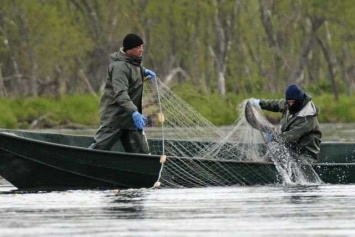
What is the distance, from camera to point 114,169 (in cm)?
1736

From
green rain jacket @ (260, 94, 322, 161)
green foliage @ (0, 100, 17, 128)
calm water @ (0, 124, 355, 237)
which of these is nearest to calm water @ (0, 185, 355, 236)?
calm water @ (0, 124, 355, 237)

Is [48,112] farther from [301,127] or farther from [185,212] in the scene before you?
[185,212]

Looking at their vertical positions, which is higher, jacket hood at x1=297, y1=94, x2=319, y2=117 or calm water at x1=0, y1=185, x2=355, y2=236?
jacket hood at x1=297, y1=94, x2=319, y2=117

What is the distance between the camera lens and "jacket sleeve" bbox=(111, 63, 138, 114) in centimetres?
1733

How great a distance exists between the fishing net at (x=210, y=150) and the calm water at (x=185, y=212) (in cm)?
33

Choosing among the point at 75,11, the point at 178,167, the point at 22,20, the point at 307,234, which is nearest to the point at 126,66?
the point at 178,167

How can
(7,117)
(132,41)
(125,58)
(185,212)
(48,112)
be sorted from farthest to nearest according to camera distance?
(48,112)
(7,117)
(125,58)
(132,41)
(185,212)

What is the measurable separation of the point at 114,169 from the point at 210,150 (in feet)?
6.22

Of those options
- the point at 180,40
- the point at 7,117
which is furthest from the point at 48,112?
the point at 180,40

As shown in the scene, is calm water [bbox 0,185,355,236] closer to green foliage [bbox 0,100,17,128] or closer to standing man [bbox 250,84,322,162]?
standing man [bbox 250,84,322,162]

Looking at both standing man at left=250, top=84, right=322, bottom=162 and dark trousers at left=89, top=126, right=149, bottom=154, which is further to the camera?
standing man at left=250, top=84, right=322, bottom=162

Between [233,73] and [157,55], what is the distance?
4.30m

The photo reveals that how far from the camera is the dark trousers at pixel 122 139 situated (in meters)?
17.8

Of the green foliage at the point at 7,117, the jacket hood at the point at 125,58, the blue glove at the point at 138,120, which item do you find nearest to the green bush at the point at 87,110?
the green foliage at the point at 7,117
